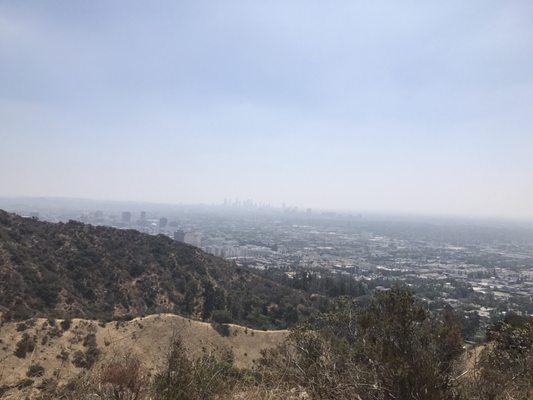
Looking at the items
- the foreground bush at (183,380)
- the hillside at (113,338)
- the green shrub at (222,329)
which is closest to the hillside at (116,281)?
the hillside at (113,338)

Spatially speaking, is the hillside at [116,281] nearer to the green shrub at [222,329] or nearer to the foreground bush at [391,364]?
the green shrub at [222,329]

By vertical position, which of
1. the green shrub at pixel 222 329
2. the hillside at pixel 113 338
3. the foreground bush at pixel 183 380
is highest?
the foreground bush at pixel 183 380

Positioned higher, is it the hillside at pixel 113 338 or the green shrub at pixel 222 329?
the hillside at pixel 113 338

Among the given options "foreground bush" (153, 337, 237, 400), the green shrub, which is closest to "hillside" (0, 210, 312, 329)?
the green shrub

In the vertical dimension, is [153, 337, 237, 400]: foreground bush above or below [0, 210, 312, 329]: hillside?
above

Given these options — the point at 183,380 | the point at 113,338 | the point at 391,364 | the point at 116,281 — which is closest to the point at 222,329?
the point at 113,338

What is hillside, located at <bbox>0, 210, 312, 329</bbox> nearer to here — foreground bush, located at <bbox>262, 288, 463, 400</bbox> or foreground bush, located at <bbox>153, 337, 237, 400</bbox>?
foreground bush, located at <bbox>153, 337, 237, 400</bbox>

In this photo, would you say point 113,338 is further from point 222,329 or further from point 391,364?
point 391,364

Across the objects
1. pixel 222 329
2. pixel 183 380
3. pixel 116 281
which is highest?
pixel 183 380

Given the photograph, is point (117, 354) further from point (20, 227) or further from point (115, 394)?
point (20, 227)
